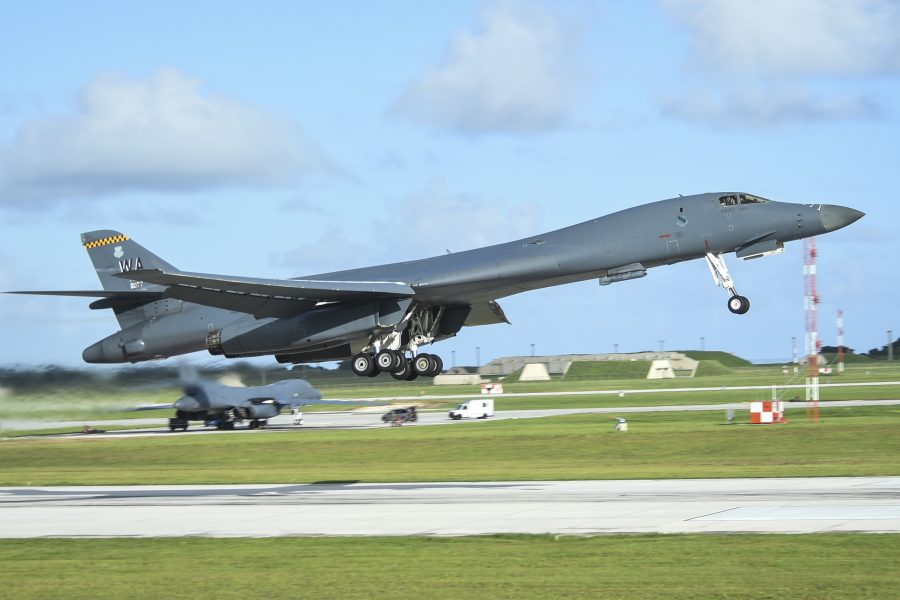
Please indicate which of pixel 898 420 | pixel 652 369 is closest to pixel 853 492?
pixel 898 420

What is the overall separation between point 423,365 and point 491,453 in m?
8.17

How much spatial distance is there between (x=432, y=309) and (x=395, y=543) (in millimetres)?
15333

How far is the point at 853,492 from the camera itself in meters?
23.2

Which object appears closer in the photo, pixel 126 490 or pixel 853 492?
pixel 853 492

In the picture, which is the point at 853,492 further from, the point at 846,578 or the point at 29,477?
the point at 29,477

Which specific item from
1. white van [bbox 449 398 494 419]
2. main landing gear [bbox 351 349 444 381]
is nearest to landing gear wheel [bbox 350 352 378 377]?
main landing gear [bbox 351 349 444 381]

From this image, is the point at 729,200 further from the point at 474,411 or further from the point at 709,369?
the point at 709,369

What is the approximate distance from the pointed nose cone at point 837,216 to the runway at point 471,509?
19.6ft

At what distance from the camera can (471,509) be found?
2230 cm

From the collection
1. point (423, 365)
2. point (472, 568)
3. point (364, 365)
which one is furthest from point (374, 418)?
point (472, 568)

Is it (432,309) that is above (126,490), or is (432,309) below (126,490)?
above

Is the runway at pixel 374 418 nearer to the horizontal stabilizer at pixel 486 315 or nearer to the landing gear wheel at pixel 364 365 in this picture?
the horizontal stabilizer at pixel 486 315

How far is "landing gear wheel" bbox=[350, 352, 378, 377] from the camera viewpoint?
31.3 metres

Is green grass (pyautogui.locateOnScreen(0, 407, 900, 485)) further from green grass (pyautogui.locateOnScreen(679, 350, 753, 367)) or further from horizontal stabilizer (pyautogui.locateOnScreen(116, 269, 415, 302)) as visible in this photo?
green grass (pyautogui.locateOnScreen(679, 350, 753, 367))
